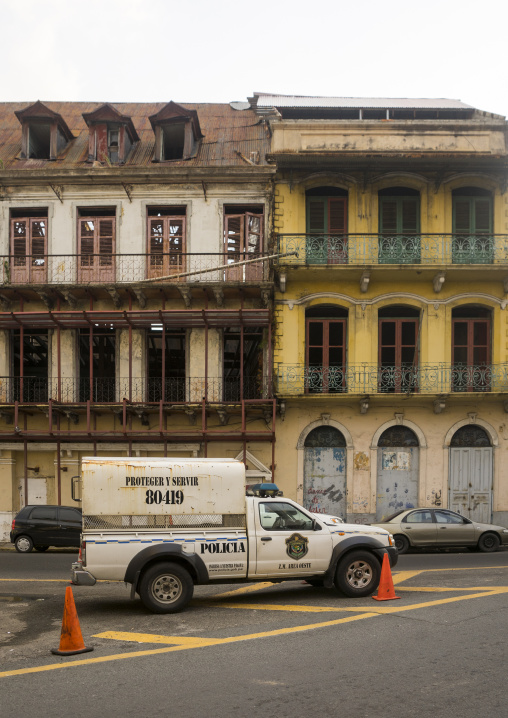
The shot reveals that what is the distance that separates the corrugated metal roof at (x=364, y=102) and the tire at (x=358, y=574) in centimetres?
1874

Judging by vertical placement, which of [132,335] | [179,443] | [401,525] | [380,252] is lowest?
→ [401,525]

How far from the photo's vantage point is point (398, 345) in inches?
869

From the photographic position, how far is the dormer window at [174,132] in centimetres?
2389

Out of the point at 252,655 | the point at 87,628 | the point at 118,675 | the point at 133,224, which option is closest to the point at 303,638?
the point at 252,655

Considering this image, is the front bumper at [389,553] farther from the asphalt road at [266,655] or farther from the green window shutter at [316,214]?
the green window shutter at [316,214]

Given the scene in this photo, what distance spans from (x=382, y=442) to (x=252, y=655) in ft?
48.8

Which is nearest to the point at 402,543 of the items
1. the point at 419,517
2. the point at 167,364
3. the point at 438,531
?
the point at 419,517

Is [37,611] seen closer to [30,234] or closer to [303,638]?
[303,638]

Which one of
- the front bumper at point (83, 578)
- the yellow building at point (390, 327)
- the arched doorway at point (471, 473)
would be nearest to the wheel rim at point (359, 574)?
the front bumper at point (83, 578)

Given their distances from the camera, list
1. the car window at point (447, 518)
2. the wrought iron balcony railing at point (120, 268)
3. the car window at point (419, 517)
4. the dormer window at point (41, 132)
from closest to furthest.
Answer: the car window at point (419, 517) → the car window at point (447, 518) → the wrought iron balcony railing at point (120, 268) → the dormer window at point (41, 132)

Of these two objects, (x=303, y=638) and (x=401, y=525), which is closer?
(x=303, y=638)

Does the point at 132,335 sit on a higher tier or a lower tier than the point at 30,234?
lower

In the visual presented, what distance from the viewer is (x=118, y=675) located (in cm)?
702

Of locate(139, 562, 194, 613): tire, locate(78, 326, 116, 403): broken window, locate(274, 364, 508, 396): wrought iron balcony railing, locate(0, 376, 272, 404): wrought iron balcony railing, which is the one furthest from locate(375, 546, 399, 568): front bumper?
locate(78, 326, 116, 403): broken window
